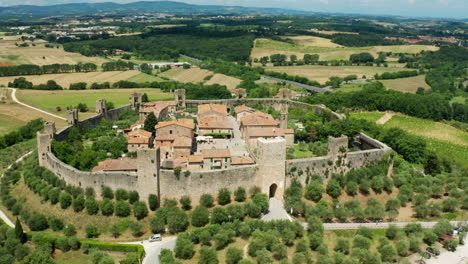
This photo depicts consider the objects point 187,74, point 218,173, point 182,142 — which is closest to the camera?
point 218,173

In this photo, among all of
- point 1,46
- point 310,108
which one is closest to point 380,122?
point 310,108

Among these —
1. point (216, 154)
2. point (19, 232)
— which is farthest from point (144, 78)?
point (19, 232)

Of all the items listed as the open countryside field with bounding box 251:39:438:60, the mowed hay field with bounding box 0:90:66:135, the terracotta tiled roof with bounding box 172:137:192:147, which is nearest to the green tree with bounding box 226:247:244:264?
the terracotta tiled roof with bounding box 172:137:192:147

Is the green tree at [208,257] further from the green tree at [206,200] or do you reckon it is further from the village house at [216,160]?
the village house at [216,160]

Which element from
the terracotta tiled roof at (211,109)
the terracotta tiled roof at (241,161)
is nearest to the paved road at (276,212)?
the terracotta tiled roof at (241,161)

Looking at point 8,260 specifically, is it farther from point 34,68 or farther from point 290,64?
point 290,64

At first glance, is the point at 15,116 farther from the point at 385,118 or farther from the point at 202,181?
the point at 385,118
